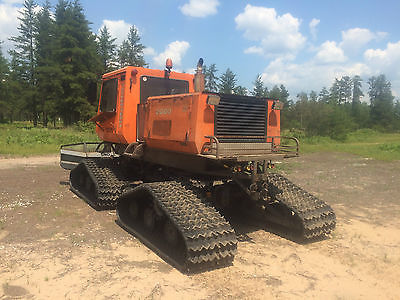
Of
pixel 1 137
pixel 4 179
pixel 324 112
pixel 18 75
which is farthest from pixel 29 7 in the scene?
pixel 4 179

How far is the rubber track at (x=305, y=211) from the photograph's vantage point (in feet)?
19.0

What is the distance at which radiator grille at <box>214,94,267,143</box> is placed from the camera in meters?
5.41

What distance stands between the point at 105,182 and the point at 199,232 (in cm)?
370

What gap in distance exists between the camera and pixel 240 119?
5.68 m

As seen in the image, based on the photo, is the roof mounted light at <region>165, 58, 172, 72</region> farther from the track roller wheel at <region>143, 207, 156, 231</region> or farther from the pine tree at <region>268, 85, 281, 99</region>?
the pine tree at <region>268, 85, 281, 99</region>

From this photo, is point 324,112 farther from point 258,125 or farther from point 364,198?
point 258,125

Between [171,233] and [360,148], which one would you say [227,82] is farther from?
[171,233]

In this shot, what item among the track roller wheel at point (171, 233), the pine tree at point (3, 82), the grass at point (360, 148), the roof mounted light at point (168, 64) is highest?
the pine tree at point (3, 82)

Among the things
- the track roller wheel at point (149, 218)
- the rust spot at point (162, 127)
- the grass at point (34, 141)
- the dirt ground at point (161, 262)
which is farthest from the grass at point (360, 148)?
the track roller wheel at point (149, 218)

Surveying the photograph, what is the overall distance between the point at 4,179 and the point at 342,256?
1037 cm

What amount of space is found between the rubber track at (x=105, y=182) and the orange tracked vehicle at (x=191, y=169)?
22 mm

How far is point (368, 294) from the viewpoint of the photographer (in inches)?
162

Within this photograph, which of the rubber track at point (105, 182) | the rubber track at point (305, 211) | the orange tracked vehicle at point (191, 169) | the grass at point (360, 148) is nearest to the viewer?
the orange tracked vehicle at point (191, 169)

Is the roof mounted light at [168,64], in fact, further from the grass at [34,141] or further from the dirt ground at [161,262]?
the grass at [34,141]
